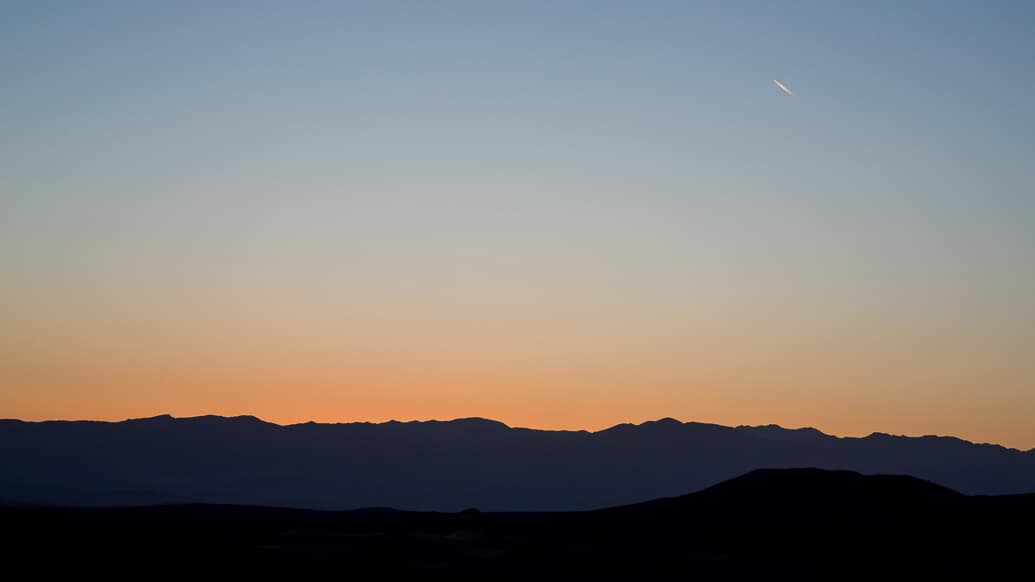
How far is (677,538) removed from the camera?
202ft

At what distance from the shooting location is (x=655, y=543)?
58.1 metres

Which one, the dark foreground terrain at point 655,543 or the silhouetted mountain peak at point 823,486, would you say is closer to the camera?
the dark foreground terrain at point 655,543

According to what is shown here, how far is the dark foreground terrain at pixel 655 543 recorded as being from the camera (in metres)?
41.1

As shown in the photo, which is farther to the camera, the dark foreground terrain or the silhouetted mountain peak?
the silhouetted mountain peak

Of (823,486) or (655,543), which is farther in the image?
(823,486)

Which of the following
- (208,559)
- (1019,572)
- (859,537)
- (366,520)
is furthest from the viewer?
(366,520)

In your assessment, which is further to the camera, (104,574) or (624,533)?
(624,533)

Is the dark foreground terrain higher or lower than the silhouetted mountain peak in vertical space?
lower

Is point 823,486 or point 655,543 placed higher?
point 823,486

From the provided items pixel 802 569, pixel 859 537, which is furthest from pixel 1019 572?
pixel 859 537

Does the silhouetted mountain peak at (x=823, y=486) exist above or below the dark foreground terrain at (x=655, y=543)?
above

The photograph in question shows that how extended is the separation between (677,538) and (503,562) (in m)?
18.4

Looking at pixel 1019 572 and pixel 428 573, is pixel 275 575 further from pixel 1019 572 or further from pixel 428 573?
pixel 1019 572

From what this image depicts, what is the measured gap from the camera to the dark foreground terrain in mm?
41125
